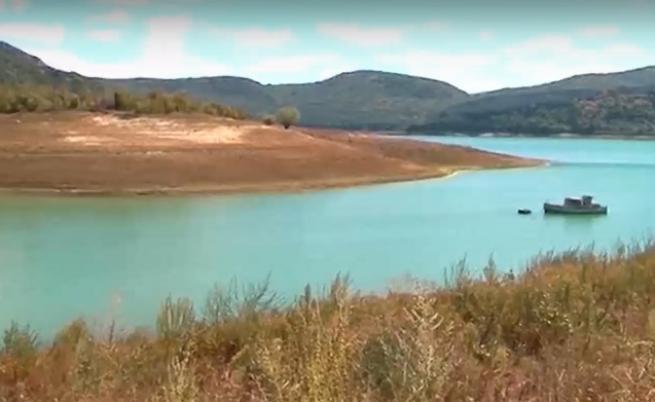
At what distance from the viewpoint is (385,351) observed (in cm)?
416

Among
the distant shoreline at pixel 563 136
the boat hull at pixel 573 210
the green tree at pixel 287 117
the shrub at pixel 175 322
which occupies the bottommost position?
the distant shoreline at pixel 563 136

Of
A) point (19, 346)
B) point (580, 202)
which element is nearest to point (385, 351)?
point (19, 346)

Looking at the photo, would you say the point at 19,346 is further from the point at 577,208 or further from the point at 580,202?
the point at 580,202

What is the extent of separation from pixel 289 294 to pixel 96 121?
3744 centimetres

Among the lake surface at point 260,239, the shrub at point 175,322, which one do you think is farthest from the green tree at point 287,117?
the shrub at point 175,322

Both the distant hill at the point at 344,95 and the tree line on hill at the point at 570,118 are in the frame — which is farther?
the distant hill at the point at 344,95

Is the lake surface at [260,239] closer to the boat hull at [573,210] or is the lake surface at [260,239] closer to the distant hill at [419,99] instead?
the boat hull at [573,210]

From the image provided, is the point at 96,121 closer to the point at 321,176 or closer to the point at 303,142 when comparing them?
the point at 303,142

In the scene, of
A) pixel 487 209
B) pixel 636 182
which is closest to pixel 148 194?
pixel 487 209

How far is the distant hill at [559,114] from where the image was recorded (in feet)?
343

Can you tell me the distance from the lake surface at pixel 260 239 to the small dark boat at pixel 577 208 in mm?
667

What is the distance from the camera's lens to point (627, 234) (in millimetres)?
22438

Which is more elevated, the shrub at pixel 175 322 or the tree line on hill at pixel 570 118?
the shrub at pixel 175 322

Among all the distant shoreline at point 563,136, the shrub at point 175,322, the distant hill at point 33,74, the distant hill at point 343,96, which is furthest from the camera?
the distant hill at point 343,96
